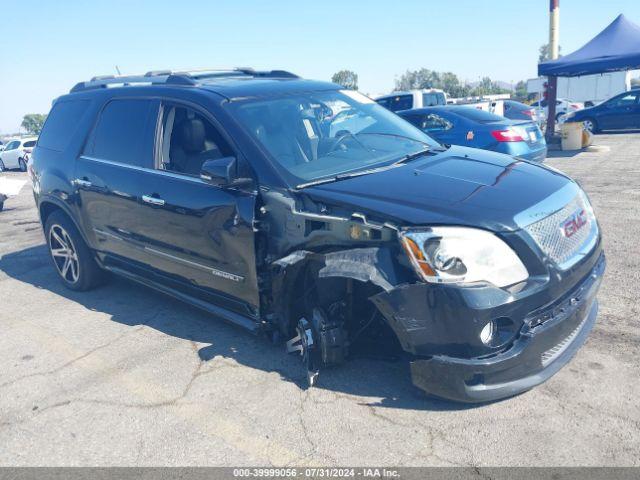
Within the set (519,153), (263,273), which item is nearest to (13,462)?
(263,273)

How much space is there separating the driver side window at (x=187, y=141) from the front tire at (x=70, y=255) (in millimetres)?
1686

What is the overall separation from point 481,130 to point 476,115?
0.60 meters

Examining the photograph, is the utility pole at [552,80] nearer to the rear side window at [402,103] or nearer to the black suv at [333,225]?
the rear side window at [402,103]

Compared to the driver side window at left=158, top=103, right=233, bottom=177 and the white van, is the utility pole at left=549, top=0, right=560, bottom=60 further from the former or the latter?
the driver side window at left=158, top=103, right=233, bottom=177

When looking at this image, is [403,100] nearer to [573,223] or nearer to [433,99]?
[433,99]

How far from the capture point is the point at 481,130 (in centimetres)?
930

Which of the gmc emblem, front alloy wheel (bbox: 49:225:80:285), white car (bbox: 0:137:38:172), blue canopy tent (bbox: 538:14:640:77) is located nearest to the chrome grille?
the gmc emblem

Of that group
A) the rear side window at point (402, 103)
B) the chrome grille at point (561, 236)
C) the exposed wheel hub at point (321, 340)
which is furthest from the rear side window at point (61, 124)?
the rear side window at point (402, 103)

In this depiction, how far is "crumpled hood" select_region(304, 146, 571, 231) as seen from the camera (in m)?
2.89

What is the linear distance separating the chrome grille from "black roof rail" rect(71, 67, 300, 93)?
9.25ft

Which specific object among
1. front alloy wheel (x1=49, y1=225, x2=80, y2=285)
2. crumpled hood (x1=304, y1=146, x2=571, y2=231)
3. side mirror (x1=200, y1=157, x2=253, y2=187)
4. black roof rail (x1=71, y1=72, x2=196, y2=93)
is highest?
black roof rail (x1=71, y1=72, x2=196, y2=93)

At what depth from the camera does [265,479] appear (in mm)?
2729

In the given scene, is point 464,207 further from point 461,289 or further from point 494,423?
point 494,423

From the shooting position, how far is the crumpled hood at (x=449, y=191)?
9.50 ft
